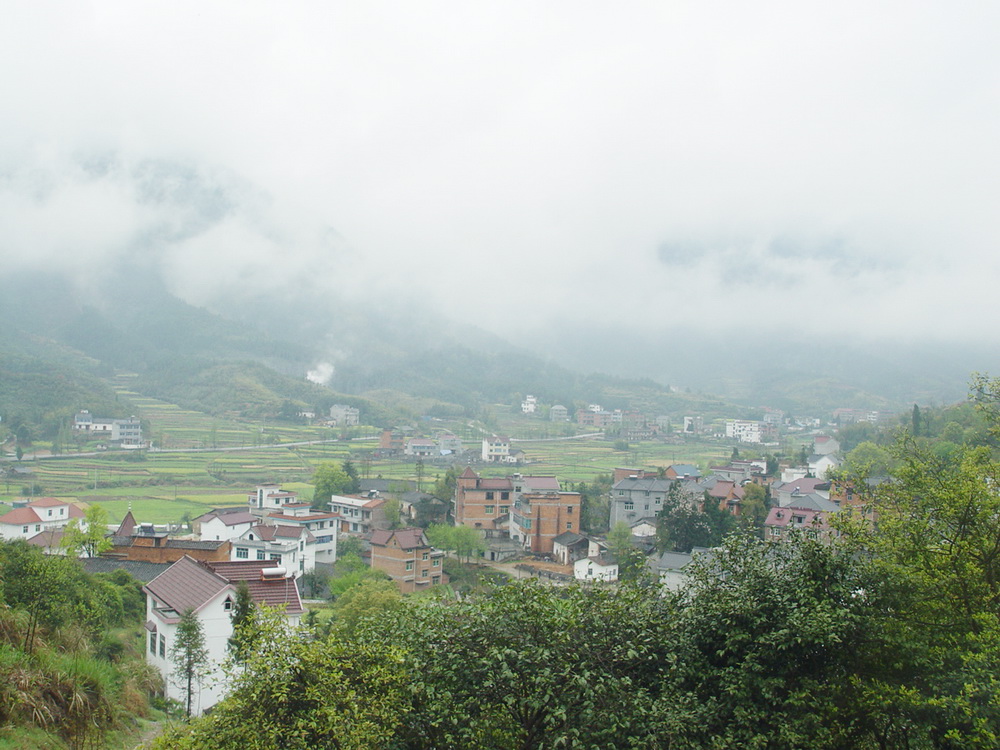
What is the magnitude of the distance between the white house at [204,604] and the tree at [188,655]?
117mm

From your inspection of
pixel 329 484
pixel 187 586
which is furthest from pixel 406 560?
pixel 329 484

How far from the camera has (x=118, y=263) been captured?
16700 centimetres

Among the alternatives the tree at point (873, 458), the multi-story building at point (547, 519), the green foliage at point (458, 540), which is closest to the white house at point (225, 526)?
the green foliage at point (458, 540)

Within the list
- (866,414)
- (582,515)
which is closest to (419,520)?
(582,515)

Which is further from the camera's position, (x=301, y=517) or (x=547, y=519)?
(x=547, y=519)

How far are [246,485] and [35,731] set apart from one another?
41244mm

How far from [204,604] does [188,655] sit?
1.30 metres

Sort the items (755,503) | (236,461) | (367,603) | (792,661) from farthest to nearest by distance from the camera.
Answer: (236,461) → (755,503) → (367,603) → (792,661)

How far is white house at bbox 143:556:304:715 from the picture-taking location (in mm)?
11180

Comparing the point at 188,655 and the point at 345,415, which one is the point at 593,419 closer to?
the point at 345,415

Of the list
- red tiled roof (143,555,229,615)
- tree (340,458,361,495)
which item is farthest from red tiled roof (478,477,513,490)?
red tiled roof (143,555,229,615)

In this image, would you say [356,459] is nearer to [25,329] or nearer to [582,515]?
[582,515]

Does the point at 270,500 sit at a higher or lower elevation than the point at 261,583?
lower

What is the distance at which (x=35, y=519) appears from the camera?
27.5 meters
